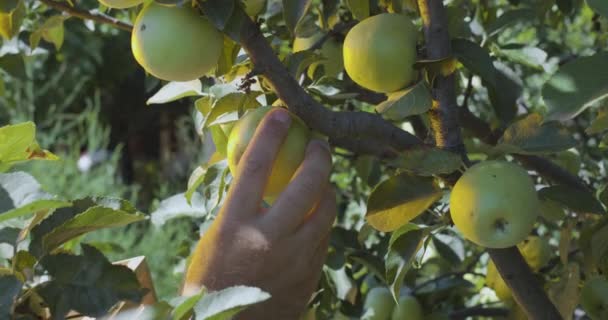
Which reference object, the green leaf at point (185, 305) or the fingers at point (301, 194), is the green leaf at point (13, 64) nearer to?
the fingers at point (301, 194)

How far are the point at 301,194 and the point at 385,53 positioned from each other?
153 millimetres

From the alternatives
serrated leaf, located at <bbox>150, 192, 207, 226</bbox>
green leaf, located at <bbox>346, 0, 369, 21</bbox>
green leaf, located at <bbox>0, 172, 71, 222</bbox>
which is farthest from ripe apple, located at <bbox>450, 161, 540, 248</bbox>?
serrated leaf, located at <bbox>150, 192, 207, 226</bbox>

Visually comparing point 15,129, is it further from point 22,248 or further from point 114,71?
point 114,71

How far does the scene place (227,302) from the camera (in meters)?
0.51

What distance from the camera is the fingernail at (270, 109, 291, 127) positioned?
724mm

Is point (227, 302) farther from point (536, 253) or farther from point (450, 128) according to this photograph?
point (536, 253)

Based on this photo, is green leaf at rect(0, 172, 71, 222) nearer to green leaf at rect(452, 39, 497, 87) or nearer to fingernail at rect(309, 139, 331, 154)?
fingernail at rect(309, 139, 331, 154)

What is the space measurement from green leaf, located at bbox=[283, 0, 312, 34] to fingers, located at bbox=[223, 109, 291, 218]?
0.08 metres

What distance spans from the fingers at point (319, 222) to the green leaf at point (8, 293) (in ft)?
0.79

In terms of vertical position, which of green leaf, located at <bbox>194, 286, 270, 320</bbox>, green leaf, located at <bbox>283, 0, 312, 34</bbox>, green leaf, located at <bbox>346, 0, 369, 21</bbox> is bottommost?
green leaf, located at <bbox>346, 0, 369, 21</bbox>

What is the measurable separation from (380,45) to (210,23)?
16 cm

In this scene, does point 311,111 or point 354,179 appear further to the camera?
point 354,179

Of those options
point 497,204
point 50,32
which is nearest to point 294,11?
point 497,204

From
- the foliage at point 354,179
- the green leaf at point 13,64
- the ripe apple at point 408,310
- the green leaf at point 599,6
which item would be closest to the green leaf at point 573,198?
the foliage at point 354,179
